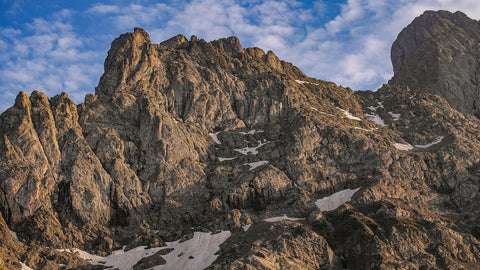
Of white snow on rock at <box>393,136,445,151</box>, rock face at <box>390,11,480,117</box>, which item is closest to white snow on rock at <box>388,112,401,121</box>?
white snow on rock at <box>393,136,445,151</box>

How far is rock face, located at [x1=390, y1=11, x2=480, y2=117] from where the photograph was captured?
158 meters

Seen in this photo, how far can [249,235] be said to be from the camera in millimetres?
81000

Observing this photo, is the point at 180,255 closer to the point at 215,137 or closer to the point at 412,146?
the point at 215,137

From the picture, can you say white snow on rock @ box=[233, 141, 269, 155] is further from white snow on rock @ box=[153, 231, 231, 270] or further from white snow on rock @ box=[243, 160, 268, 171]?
white snow on rock @ box=[153, 231, 231, 270]

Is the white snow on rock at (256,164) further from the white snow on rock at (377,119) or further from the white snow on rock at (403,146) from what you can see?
the white snow on rock at (377,119)

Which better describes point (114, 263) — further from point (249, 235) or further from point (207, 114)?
point (207, 114)

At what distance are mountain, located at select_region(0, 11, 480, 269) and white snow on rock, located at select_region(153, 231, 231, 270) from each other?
0.27 meters

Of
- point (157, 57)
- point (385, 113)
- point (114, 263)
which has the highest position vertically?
point (157, 57)

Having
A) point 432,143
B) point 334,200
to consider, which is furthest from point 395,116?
point 334,200

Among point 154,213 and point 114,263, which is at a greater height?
point 154,213

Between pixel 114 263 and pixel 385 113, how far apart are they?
87.7 metres

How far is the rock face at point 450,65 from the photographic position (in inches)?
6201

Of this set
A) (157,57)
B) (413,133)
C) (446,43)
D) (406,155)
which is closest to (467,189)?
(406,155)

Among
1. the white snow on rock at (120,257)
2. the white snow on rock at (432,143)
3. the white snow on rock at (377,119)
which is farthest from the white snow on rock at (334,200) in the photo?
the white snow on rock at (377,119)
